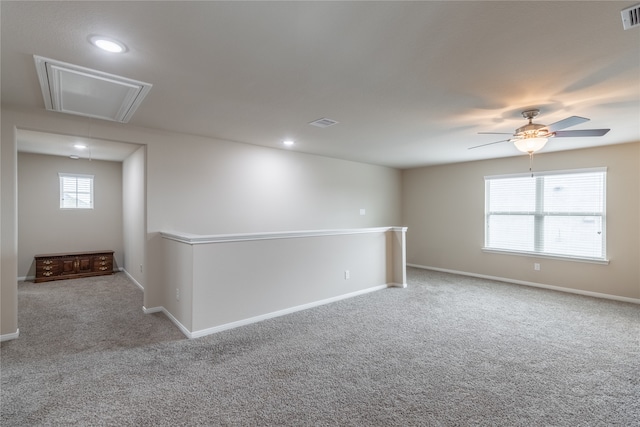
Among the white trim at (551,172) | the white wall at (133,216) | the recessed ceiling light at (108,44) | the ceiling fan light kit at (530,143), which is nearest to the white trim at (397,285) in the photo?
the white trim at (551,172)

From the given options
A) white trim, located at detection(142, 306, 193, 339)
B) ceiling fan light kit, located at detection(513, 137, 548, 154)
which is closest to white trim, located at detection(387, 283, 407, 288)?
ceiling fan light kit, located at detection(513, 137, 548, 154)

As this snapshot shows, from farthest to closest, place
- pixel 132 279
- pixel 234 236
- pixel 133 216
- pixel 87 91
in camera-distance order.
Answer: pixel 132 279 → pixel 133 216 → pixel 234 236 → pixel 87 91

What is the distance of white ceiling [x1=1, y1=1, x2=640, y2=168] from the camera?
162 centimetres

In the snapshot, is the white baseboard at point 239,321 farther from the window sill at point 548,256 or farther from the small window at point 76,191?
the small window at point 76,191

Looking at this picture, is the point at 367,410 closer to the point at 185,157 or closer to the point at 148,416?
the point at 148,416

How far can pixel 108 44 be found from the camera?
1.93m

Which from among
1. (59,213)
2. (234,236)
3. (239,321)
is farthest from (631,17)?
(59,213)

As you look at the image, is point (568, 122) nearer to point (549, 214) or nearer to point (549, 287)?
point (549, 214)

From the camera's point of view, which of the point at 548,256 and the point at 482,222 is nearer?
the point at 548,256

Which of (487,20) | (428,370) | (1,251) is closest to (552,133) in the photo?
(487,20)

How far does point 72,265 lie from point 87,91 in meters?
4.80

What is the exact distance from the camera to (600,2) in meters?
1.53

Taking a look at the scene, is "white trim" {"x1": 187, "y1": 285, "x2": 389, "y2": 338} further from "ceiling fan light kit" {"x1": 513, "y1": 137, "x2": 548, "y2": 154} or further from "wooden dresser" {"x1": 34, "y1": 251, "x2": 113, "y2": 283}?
"wooden dresser" {"x1": 34, "y1": 251, "x2": 113, "y2": 283}

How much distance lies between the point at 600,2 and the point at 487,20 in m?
0.51
